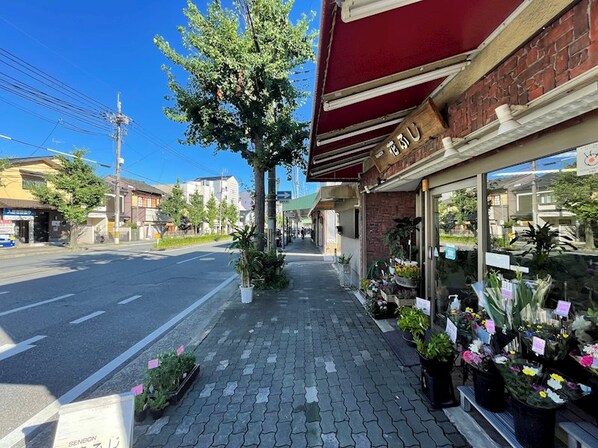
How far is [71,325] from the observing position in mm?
5340

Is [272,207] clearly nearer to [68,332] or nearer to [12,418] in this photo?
[68,332]

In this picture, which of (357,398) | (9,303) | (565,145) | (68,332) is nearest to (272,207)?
(68,332)

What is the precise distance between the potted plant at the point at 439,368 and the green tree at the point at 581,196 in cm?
128

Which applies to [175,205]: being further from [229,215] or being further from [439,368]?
[439,368]

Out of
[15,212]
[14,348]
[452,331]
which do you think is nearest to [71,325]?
[14,348]

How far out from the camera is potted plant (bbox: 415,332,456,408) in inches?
101

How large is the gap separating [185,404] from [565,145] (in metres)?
3.71

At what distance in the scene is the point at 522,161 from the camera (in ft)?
8.04

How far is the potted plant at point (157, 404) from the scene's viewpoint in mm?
2574

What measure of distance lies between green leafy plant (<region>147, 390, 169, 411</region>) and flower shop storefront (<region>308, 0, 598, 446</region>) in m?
2.33

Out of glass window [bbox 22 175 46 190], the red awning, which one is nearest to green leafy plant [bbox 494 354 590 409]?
the red awning

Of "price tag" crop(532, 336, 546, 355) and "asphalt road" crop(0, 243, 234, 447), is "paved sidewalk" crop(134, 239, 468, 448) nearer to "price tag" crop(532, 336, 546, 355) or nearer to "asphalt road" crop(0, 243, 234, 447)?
"price tag" crop(532, 336, 546, 355)

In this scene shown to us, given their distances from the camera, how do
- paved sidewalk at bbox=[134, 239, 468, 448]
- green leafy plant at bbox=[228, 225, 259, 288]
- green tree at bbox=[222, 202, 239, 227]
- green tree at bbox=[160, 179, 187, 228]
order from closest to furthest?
paved sidewalk at bbox=[134, 239, 468, 448] → green leafy plant at bbox=[228, 225, 259, 288] → green tree at bbox=[160, 179, 187, 228] → green tree at bbox=[222, 202, 239, 227]

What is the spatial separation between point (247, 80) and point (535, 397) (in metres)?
8.30
